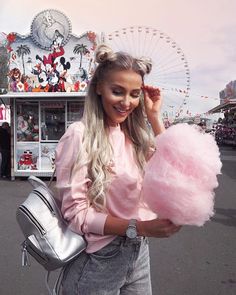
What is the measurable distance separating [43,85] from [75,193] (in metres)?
9.20

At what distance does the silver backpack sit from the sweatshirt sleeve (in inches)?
1.6

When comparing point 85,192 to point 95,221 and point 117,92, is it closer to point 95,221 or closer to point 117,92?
point 95,221

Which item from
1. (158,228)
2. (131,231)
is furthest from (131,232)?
(158,228)

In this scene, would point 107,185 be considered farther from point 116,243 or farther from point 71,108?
point 71,108

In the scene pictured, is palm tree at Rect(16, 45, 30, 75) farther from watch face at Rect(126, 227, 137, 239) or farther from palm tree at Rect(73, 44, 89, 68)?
watch face at Rect(126, 227, 137, 239)

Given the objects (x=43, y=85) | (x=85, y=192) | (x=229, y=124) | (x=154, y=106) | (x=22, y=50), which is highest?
(x=22, y=50)

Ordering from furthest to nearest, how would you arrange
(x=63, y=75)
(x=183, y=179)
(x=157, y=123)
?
(x=63, y=75)
(x=157, y=123)
(x=183, y=179)

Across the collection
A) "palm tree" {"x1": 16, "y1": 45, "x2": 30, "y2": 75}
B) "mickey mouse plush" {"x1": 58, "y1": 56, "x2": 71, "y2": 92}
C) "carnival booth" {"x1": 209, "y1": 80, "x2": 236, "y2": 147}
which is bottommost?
"carnival booth" {"x1": 209, "y1": 80, "x2": 236, "y2": 147}

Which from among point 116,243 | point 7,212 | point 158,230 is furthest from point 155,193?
point 7,212

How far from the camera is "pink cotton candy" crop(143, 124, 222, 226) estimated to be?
1.40 metres

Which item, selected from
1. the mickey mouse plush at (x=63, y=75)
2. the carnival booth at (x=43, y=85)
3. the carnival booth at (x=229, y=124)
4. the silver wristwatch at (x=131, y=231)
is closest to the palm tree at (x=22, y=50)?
the carnival booth at (x=43, y=85)

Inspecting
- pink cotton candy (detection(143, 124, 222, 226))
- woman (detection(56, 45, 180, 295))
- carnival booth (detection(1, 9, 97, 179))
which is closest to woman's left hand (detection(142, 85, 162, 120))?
woman (detection(56, 45, 180, 295))

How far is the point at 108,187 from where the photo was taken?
161 cm

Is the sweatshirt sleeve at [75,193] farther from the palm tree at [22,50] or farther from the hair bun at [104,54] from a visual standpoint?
the palm tree at [22,50]
